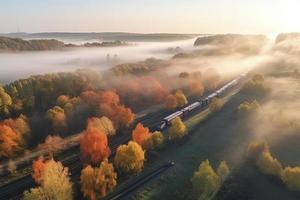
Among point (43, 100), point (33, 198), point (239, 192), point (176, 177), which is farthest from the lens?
point (43, 100)

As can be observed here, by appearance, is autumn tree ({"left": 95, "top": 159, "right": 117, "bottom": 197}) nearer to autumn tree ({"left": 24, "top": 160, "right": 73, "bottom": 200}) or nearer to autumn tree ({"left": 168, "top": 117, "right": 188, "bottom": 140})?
autumn tree ({"left": 24, "top": 160, "right": 73, "bottom": 200})

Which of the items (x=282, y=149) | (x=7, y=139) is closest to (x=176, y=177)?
(x=282, y=149)

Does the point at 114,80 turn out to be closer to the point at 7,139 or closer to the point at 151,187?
the point at 7,139

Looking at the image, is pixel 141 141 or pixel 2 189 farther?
pixel 141 141

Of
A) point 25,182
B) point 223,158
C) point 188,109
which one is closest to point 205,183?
point 223,158

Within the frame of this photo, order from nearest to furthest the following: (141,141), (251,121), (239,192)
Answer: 1. (239,192)
2. (141,141)
3. (251,121)

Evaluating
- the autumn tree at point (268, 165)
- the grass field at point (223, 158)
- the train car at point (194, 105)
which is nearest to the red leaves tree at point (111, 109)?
the grass field at point (223, 158)
